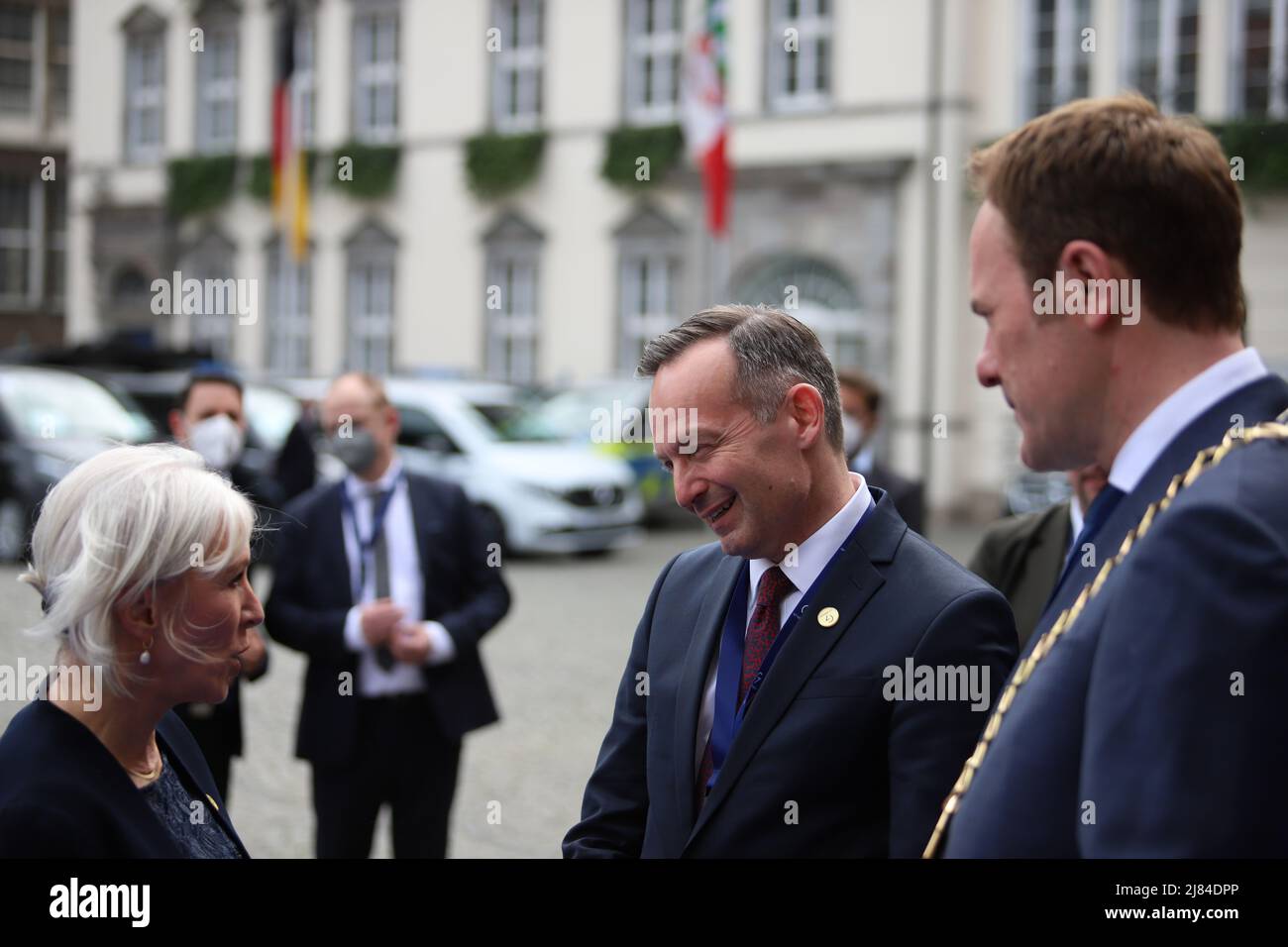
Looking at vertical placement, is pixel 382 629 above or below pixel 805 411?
below

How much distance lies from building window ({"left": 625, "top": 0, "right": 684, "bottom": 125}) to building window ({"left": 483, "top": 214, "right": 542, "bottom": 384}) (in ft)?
10.1

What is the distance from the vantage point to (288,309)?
29000 mm

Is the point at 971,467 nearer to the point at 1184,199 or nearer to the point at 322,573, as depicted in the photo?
the point at 322,573

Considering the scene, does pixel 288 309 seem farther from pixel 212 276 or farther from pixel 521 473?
pixel 521 473

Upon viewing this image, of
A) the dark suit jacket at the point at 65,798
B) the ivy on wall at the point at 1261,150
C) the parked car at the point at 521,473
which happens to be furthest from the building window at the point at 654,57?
the dark suit jacket at the point at 65,798

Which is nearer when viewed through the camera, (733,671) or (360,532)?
(733,671)

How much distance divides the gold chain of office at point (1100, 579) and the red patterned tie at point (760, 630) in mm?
752

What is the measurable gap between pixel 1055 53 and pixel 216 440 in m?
18.7

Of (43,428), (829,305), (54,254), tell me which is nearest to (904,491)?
(43,428)

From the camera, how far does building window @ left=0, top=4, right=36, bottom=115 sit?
36250 millimetres

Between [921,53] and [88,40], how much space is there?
18862mm
